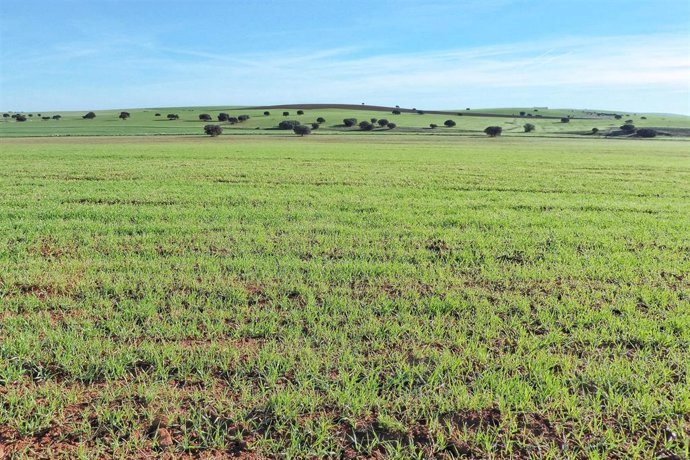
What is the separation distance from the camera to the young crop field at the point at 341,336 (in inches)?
134

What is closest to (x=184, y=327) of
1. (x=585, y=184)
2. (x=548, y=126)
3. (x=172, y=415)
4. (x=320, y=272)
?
(x=172, y=415)

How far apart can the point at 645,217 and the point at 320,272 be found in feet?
29.0

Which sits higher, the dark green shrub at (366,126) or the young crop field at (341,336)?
the dark green shrub at (366,126)

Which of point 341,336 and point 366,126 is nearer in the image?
point 341,336

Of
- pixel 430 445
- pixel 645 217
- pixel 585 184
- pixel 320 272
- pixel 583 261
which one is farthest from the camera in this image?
pixel 585 184

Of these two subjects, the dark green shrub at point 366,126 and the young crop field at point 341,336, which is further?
the dark green shrub at point 366,126

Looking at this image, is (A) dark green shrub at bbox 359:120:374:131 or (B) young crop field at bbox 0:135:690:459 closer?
(B) young crop field at bbox 0:135:690:459

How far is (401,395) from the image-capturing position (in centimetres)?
379

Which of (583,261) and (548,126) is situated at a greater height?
(548,126)

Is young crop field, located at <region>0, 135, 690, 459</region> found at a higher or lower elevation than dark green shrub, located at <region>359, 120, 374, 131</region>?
lower

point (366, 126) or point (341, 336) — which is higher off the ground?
point (366, 126)

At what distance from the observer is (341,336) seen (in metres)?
4.72

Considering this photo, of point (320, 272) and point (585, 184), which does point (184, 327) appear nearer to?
point (320, 272)

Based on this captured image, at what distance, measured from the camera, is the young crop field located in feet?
11.1
